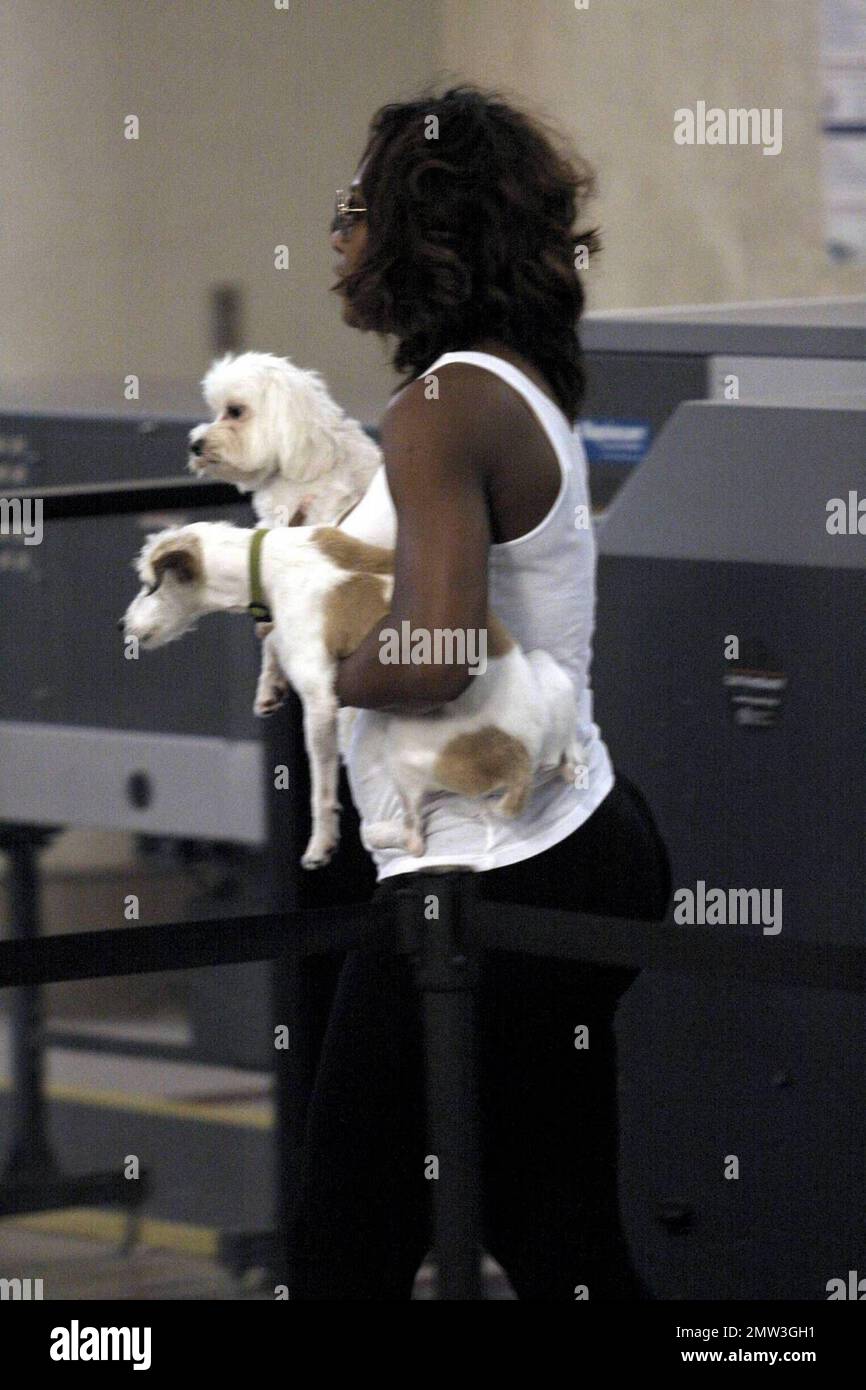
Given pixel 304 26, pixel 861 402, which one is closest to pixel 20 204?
pixel 304 26

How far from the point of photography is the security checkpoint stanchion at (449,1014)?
2377 mm

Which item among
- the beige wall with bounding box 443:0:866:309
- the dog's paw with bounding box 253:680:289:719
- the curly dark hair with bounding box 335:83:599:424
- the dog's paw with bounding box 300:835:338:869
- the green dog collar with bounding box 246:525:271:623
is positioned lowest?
the dog's paw with bounding box 300:835:338:869

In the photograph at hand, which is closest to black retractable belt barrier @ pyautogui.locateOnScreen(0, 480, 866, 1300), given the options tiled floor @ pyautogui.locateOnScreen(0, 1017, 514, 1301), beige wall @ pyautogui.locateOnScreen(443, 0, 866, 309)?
tiled floor @ pyautogui.locateOnScreen(0, 1017, 514, 1301)

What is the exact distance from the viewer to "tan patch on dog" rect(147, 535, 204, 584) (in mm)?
2266

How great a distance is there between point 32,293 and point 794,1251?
22.5ft

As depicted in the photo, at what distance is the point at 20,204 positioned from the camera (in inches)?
356

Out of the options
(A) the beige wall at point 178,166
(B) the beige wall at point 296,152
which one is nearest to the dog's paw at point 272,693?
(B) the beige wall at point 296,152

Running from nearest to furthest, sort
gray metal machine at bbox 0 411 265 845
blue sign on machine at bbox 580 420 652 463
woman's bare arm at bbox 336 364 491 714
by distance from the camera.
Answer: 1. woman's bare arm at bbox 336 364 491 714
2. blue sign on machine at bbox 580 420 652 463
3. gray metal machine at bbox 0 411 265 845

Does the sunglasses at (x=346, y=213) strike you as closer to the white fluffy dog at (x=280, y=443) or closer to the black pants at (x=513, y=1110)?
the white fluffy dog at (x=280, y=443)

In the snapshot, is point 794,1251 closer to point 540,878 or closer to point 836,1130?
point 836,1130

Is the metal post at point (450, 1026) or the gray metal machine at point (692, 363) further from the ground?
the gray metal machine at point (692, 363)

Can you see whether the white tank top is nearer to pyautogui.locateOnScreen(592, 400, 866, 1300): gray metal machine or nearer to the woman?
the woman

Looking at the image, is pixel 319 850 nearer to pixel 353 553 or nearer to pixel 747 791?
pixel 353 553

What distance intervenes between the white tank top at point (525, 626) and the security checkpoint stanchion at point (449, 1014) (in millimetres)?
37
